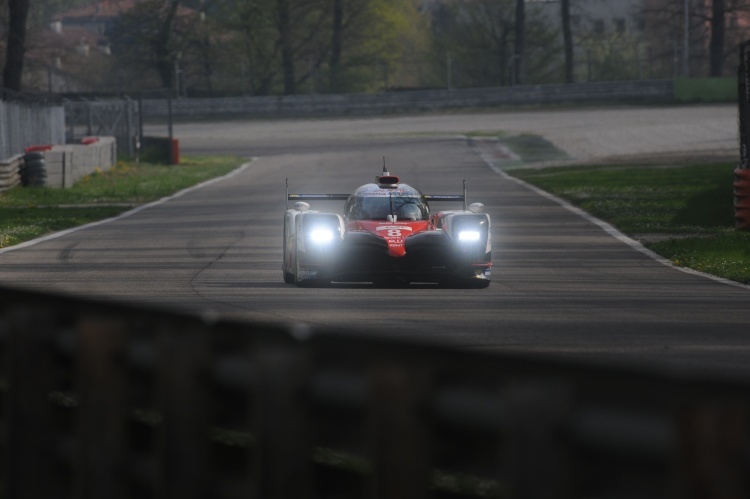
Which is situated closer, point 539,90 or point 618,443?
point 618,443

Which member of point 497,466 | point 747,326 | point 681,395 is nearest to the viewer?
point 681,395

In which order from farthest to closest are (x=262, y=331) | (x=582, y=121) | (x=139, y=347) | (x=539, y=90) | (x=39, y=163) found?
1. (x=539, y=90)
2. (x=582, y=121)
3. (x=39, y=163)
4. (x=139, y=347)
5. (x=262, y=331)

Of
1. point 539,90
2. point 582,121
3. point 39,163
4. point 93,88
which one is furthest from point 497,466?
point 93,88

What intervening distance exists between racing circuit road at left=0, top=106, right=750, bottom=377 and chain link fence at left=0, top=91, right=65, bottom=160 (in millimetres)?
4994

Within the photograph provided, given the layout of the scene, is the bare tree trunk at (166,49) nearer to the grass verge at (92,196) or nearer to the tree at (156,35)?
the tree at (156,35)

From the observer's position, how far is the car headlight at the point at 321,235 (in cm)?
1544

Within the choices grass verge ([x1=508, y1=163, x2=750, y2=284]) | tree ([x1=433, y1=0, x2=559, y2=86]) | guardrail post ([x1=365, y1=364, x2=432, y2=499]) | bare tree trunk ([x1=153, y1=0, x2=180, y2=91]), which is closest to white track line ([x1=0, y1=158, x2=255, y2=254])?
grass verge ([x1=508, y1=163, x2=750, y2=284])

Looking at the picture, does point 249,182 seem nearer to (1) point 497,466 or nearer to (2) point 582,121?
(2) point 582,121

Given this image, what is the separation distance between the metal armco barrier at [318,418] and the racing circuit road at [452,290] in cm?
290

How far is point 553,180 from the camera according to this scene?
38250 mm

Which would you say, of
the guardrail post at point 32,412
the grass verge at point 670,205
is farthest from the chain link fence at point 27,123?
the guardrail post at point 32,412

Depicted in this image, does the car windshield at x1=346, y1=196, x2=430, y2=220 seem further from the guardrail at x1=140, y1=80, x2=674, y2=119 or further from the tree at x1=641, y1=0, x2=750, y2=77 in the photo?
the tree at x1=641, y1=0, x2=750, y2=77

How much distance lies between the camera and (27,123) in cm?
3912

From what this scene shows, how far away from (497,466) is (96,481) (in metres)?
1.43
